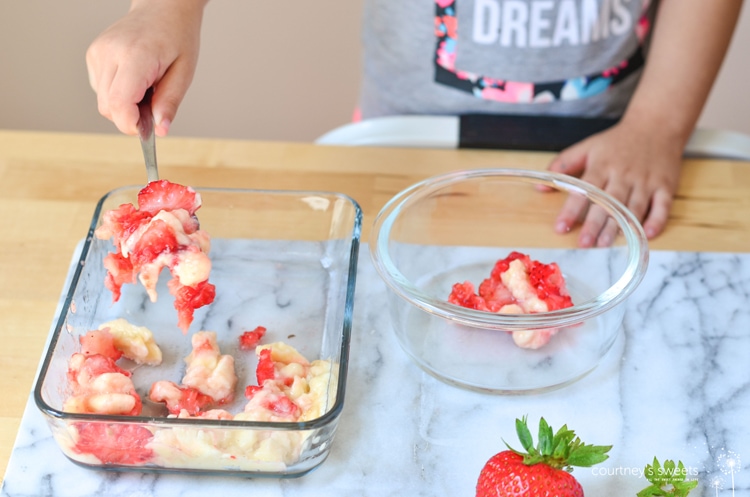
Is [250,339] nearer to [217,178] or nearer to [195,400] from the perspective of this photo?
[195,400]

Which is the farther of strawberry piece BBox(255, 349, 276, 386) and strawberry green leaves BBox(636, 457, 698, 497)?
strawberry piece BBox(255, 349, 276, 386)

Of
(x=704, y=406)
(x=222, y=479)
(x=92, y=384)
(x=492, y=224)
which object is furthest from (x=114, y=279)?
(x=704, y=406)

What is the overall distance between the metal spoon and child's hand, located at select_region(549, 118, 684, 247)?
0.50 metres

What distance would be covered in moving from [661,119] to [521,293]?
44 centimetres

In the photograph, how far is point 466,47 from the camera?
1268 mm

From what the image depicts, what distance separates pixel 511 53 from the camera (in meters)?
1.26

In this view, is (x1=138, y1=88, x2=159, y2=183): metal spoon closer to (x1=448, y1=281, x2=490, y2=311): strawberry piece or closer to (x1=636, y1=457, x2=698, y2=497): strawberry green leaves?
(x1=448, y1=281, x2=490, y2=311): strawberry piece

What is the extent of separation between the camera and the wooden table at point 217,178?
1.07 metres

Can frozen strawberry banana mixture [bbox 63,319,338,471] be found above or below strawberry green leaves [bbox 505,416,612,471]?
below

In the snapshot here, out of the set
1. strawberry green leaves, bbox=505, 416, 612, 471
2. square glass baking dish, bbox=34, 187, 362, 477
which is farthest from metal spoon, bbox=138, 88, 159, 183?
strawberry green leaves, bbox=505, 416, 612, 471

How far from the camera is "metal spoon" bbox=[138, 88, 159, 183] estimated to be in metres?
0.88

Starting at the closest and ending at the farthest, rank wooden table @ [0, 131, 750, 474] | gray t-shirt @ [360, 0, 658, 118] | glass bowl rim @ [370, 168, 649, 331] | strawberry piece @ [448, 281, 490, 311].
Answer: glass bowl rim @ [370, 168, 649, 331] < strawberry piece @ [448, 281, 490, 311] < wooden table @ [0, 131, 750, 474] < gray t-shirt @ [360, 0, 658, 118]

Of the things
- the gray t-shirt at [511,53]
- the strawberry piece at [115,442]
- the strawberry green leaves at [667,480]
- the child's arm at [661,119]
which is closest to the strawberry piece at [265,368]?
the strawberry piece at [115,442]

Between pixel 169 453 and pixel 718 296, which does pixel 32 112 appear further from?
pixel 718 296
